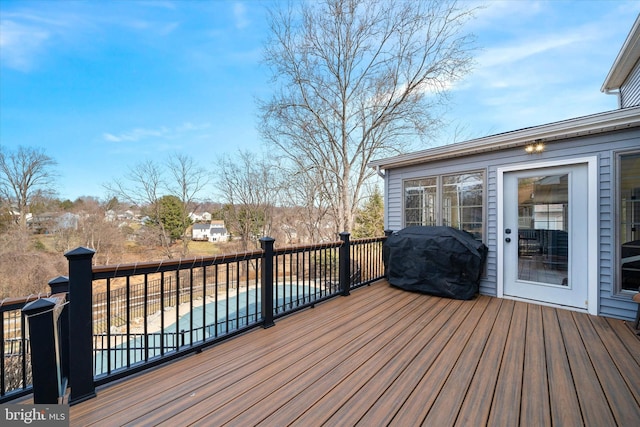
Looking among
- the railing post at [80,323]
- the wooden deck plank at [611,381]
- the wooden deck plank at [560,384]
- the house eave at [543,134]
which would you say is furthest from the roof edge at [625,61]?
the railing post at [80,323]

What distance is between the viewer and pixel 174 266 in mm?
1941

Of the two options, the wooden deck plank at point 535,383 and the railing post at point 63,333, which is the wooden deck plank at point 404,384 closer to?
the wooden deck plank at point 535,383

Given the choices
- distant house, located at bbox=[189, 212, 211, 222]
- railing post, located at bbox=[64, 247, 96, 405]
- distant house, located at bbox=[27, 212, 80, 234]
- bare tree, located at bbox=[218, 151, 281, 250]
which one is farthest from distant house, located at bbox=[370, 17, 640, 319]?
distant house, located at bbox=[27, 212, 80, 234]

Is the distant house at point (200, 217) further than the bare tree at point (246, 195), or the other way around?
the distant house at point (200, 217)

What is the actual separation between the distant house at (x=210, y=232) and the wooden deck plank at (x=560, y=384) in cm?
1707

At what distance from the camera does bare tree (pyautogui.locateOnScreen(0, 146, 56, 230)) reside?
12195mm

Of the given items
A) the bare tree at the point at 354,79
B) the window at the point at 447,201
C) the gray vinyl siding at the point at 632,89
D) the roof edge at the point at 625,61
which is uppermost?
the bare tree at the point at 354,79

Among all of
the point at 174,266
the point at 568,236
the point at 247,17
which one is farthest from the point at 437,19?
the point at 174,266

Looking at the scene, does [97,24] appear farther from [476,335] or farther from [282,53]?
[476,335]

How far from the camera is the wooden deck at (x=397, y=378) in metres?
1.38

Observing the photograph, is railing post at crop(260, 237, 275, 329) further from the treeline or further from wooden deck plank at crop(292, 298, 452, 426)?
the treeline

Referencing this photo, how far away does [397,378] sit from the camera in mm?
1724

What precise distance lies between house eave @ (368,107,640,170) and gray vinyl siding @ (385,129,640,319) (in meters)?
0.09

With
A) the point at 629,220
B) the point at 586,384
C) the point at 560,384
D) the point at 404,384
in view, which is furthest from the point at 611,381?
the point at 629,220
